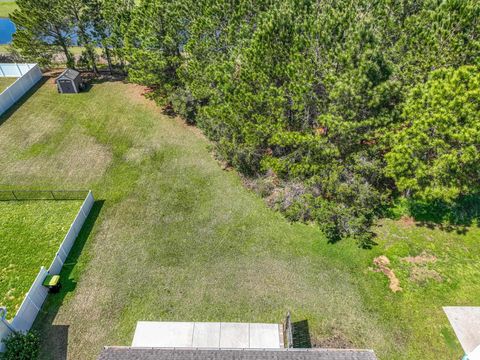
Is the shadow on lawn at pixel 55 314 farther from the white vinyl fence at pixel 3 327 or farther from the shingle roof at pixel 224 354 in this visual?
the shingle roof at pixel 224 354

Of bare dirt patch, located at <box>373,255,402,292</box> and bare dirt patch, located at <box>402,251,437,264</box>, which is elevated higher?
bare dirt patch, located at <box>402,251,437,264</box>

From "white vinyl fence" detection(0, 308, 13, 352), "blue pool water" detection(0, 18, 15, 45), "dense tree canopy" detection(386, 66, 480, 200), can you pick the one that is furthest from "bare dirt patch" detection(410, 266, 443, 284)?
"blue pool water" detection(0, 18, 15, 45)

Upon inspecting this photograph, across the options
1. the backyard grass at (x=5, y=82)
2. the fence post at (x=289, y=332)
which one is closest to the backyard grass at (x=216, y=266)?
the fence post at (x=289, y=332)

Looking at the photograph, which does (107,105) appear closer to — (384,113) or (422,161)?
(384,113)

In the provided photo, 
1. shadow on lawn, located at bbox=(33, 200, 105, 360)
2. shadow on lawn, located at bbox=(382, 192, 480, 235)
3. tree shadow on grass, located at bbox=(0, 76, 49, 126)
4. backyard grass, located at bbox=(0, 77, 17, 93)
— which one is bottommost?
shadow on lawn, located at bbox=(33, 200, 105, 360)

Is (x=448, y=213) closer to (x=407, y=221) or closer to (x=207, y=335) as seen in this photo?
(x=407, y=221)

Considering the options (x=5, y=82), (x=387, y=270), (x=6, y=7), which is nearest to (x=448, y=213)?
(x=387, y=270)

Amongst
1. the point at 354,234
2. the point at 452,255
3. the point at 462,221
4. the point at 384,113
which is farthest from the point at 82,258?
the point at 462,221

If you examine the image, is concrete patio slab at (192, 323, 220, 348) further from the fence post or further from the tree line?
the tree line
